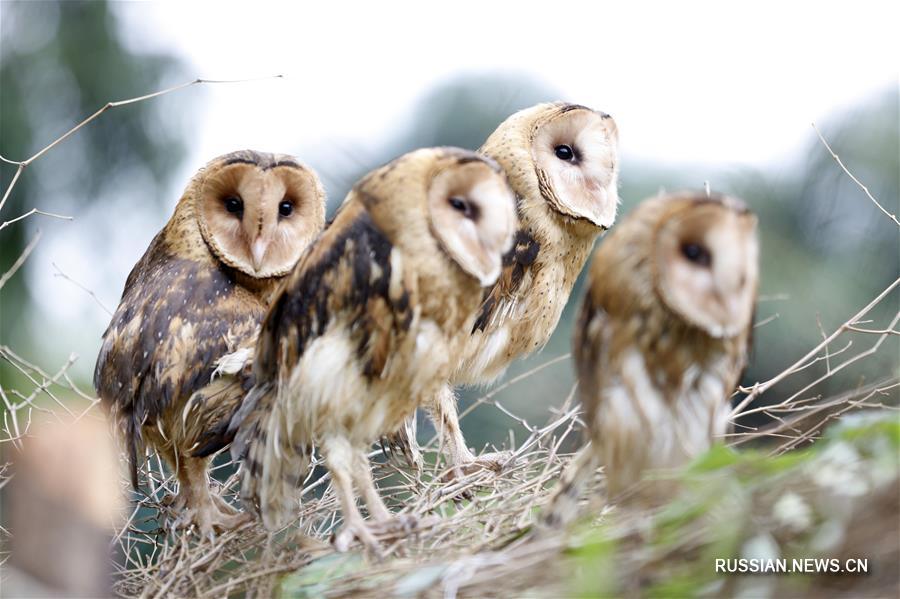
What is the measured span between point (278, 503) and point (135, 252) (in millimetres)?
5060

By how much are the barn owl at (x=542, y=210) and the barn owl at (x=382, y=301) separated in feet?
2.54

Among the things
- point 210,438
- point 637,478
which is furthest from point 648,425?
point 210,438

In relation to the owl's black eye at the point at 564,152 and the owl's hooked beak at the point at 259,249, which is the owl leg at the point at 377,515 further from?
the owl's black eye at the point at 564,152

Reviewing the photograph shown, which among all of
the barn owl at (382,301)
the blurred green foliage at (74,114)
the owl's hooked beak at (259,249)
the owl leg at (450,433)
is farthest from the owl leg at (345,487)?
the blurred green foliage at (74,114)

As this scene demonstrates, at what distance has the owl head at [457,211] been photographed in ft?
7.54

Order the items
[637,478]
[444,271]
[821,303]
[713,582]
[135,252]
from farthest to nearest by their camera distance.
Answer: [135,252], [821,303], [444,271], [637,478], [713,582]

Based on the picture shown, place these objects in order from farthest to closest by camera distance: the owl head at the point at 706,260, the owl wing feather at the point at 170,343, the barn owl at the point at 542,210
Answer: the barn owl at the point at 542,210, the owl wing feather at the point at 170,343, the owl head at the point at 706,260

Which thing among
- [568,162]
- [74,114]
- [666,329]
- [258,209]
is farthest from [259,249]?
[74,114]

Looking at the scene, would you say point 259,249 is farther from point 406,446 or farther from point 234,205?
point 406,446

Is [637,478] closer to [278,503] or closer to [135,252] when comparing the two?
[278,503]

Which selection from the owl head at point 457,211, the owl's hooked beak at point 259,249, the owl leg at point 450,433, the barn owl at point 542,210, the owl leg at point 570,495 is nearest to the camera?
the owl leg at point 570,495

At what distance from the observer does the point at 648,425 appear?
1.96 metres

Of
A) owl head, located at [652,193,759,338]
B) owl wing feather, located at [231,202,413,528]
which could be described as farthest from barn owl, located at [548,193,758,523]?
owl wing feather, located at [231,202,413,528]

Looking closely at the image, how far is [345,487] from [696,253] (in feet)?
3.47
